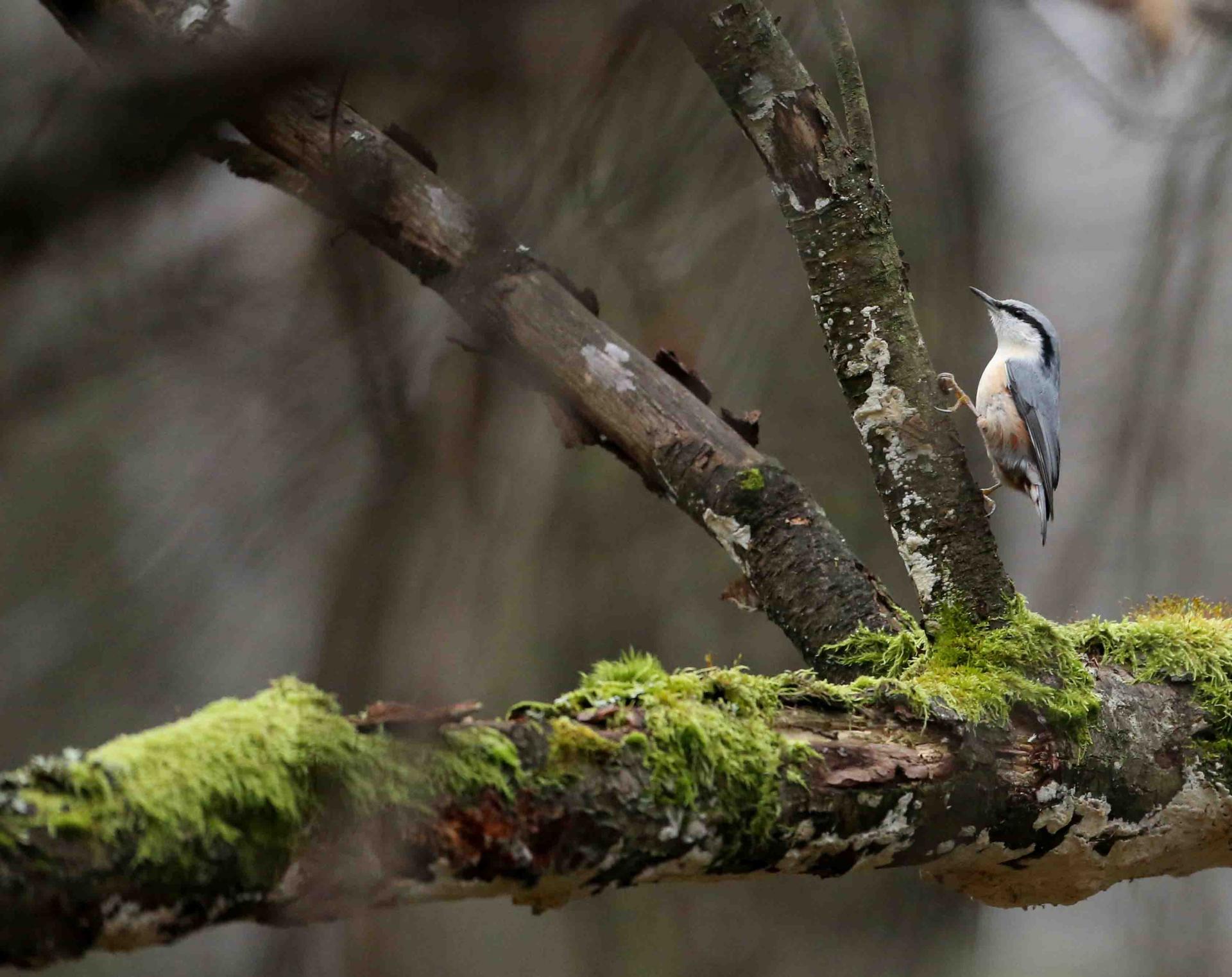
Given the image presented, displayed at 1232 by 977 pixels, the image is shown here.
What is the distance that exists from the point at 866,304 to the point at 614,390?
655 millimetres

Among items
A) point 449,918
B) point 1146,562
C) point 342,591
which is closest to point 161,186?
point 342,591

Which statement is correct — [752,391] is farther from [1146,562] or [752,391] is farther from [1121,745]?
[1121,745]

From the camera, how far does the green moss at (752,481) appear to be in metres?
2.35

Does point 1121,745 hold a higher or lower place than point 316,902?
higher

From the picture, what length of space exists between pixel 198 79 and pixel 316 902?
851 millimetres

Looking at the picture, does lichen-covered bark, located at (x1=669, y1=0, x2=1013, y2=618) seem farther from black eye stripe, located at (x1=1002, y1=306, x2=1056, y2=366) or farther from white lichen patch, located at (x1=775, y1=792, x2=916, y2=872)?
black eye stripe, located at (x1=1002, y1=306, x2=1056, y2=366)

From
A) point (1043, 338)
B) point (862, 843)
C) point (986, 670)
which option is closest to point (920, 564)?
point (986, 670)

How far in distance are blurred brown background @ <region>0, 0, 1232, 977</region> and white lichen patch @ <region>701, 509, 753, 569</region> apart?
0.49 metres

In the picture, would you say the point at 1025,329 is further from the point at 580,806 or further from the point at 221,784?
the point at 221,784

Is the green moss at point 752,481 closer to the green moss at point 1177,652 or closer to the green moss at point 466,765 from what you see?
the green moss at point 1177,652

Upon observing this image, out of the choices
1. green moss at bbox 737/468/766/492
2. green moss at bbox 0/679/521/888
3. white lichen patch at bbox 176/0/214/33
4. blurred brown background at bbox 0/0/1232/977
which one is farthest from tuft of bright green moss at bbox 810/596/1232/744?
white lichen patch at bbox 176/0/214/33

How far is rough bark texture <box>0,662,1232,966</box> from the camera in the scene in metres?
1.04

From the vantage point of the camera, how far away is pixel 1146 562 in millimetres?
2838

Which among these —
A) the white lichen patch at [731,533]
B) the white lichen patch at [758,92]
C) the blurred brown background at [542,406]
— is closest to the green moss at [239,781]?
the blurred brown background at [542,406]
